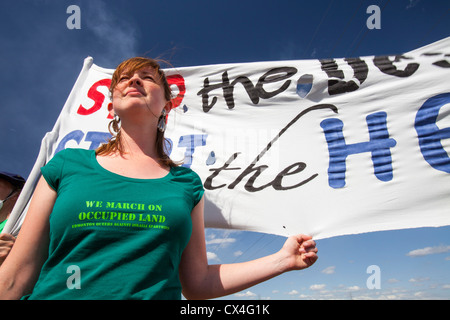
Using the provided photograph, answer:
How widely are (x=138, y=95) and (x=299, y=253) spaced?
119cm

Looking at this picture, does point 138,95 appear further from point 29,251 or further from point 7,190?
point 7,190

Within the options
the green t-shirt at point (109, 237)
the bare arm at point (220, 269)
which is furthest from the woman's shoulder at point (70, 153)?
the bare arm at point (220, 269)

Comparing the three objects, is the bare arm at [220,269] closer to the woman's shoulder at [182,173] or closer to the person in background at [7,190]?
the woman's shoulder at [182,173]

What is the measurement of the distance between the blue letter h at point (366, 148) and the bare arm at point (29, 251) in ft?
6.51

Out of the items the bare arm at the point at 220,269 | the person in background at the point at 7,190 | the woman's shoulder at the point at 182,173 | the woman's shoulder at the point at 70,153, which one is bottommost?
the bare arm at the point at 220,269

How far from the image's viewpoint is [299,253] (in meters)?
1.35

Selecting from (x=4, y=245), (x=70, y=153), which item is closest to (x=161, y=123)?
(x=70, y=153)

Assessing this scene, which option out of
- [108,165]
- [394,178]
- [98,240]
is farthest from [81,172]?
[394,178]

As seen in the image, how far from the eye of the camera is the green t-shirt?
0.90 m

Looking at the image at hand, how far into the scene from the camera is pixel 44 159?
246 cm

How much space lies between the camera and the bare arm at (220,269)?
1.23 m

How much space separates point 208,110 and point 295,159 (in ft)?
3.54

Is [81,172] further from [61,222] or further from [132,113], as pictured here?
[132,113]

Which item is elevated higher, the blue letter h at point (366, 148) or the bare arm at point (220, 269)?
the blue letter h at point (366, 148)
